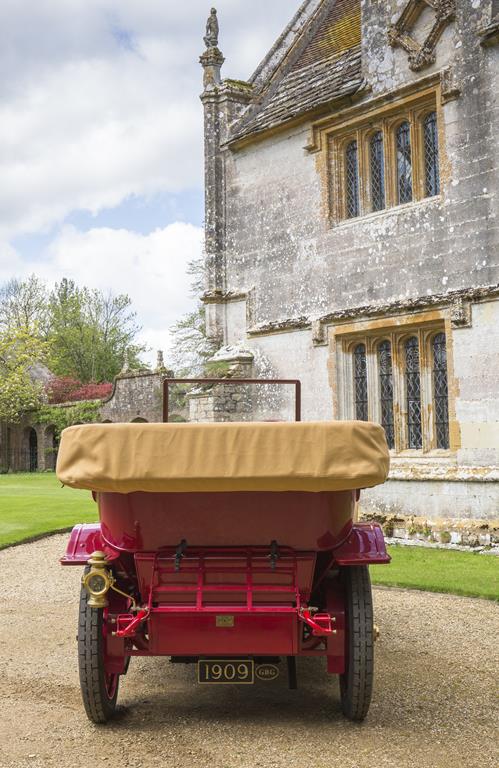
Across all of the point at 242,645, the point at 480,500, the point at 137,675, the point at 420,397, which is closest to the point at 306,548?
the point at 242,645

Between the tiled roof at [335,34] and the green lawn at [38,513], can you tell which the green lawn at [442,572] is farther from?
the tiled roof at [335,34]

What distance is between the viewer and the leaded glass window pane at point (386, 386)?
11.5 metres

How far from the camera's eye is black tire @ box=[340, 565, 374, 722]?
3963mm

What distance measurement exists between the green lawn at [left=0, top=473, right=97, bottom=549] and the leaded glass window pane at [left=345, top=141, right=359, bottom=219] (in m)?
6.21

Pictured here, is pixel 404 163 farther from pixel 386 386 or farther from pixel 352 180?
pixel 386 386

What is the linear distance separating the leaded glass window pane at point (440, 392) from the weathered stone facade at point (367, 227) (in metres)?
0.10

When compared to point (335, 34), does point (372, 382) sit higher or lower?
lower

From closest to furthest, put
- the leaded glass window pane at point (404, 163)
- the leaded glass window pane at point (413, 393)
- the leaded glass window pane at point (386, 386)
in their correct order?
the leaded glass window pane at point (413, 393), the leaded glass window pane at point (404, 163), the leaded glass window pane at point (386, 386)

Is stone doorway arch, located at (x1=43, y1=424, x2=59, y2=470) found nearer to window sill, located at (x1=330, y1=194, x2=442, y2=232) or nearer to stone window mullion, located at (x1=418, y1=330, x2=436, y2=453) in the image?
window sill, located at (x1=330, y1=194, x2=442, y2=232)

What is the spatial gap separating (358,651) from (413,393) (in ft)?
24.9

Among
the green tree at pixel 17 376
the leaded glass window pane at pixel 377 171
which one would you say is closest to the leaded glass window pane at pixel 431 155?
the leaded glass window pane at pixel 377 171

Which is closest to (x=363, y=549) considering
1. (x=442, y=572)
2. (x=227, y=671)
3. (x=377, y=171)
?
(x=227, y=671)

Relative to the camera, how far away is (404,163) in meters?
11.4

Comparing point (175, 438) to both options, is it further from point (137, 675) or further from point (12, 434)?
point (12, 434)
